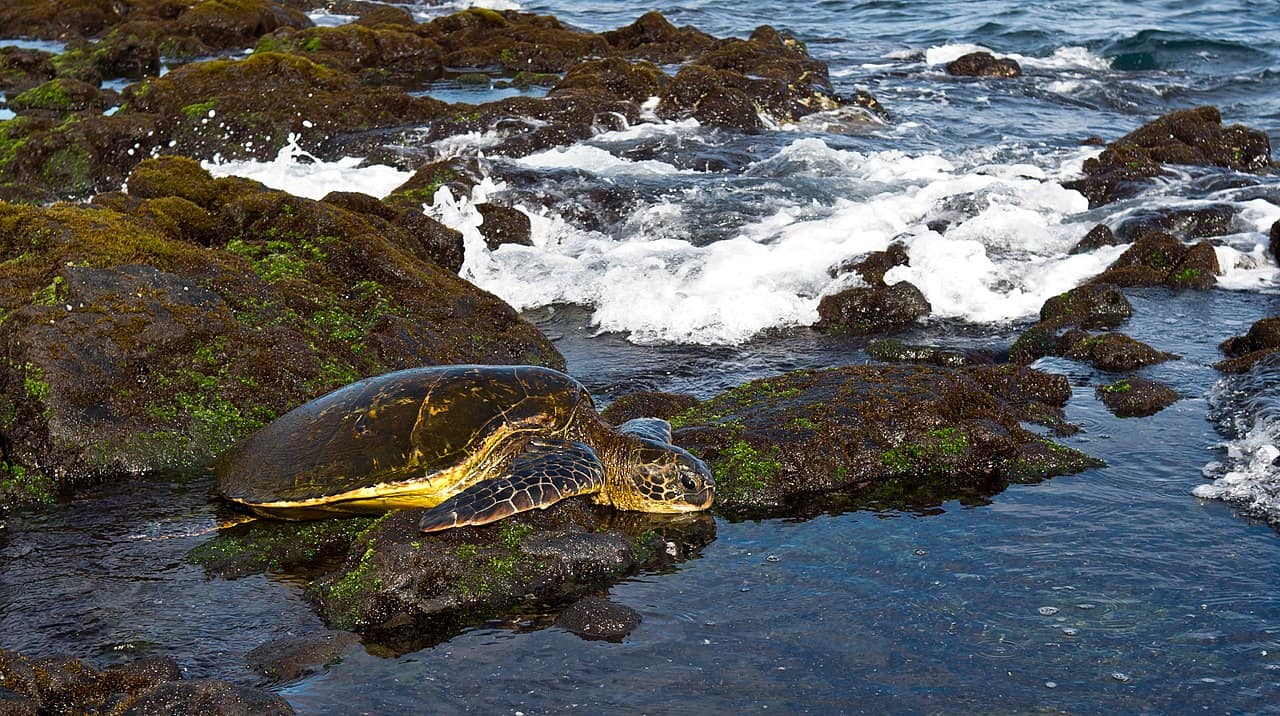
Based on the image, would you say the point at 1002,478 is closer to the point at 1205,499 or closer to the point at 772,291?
the point at 1205,499

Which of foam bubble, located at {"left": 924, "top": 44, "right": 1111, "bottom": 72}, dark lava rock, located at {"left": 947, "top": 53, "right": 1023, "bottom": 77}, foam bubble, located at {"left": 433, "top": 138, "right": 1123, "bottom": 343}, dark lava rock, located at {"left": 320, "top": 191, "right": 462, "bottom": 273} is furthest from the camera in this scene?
foam bubble, located at {"left": 924, "top": 44, "right": 1111, "bottom": 72}

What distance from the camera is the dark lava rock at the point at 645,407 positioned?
26.8 feet

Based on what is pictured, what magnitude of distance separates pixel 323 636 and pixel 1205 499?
5.07m

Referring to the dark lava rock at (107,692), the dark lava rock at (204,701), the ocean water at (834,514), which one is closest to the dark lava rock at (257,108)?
the ocean water at (834,514)

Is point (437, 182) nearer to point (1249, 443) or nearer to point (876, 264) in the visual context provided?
point (876, 264)

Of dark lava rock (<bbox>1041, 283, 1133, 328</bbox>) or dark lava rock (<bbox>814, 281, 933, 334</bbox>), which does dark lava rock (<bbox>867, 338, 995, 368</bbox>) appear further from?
dark lava rock (<bbox>1041, 283, 1133, 328</bbox>)

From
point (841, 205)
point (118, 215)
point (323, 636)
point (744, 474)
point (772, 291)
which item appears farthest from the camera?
point (841, 205)

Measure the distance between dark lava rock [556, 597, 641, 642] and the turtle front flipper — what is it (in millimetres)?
620

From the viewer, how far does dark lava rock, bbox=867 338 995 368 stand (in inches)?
391

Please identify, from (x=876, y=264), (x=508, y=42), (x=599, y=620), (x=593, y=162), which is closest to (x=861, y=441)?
(x=599, y=620)

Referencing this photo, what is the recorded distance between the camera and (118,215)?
9.21 m

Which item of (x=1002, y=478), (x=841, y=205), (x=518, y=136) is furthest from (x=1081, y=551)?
(x=518, y=136)

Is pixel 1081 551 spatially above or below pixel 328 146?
below

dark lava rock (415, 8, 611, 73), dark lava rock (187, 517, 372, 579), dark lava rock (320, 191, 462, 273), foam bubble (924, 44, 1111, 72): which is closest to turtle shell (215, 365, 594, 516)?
dark lava rock (187, 517, 372, 579)
